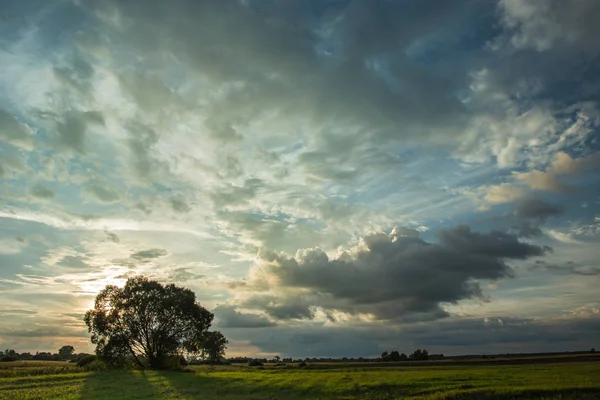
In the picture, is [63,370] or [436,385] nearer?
[436,385]

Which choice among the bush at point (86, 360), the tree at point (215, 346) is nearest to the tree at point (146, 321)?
the bush at point (86, 360)

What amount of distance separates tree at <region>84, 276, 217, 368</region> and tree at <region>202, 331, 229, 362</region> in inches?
2066

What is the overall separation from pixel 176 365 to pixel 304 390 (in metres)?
60.2

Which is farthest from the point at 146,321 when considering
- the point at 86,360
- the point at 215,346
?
the point at 215,346

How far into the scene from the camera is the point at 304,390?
42062mm

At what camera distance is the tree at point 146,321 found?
304 ft

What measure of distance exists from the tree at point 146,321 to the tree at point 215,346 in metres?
52.5

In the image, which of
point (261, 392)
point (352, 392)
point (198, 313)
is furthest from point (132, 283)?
Answer: point (352, 392)

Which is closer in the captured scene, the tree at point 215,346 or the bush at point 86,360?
the bush at point 86,360

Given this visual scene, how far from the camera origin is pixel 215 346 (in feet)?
489

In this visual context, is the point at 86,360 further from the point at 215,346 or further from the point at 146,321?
the point at 215,346

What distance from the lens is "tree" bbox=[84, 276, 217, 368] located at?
92.7 m

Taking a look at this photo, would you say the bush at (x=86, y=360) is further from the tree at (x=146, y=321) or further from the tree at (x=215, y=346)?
the tree at (x=215, y=346)

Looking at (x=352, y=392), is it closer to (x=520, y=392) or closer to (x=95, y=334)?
(x=520, y=392)
